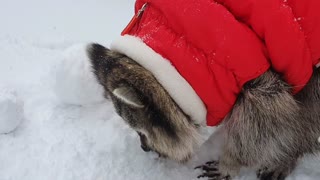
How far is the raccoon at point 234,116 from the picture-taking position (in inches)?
96.6

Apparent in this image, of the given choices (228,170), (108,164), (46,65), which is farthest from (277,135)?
(46,65)

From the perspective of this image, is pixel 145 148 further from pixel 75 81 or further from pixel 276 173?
pixel 276 173

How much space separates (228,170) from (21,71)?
73.2 inches

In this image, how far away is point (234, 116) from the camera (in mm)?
2660

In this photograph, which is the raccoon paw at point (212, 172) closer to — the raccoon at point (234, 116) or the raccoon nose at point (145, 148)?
the raccoon at point (234, 116)

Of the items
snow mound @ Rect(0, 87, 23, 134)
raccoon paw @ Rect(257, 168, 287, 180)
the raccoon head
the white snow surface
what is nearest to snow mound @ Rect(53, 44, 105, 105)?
the white snow surface

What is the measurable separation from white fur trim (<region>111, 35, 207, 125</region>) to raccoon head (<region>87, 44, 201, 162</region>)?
0.04 m

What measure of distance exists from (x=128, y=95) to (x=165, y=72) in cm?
23

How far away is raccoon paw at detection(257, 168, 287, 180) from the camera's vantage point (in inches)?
128

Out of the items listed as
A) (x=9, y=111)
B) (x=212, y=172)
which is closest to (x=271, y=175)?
(x=212, y=172)

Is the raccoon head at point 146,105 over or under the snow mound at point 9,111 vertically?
over

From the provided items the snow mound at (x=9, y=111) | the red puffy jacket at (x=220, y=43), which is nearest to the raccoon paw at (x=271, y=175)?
the red puffy jacket at (x=220, y=43)

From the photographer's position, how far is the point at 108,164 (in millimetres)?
3094

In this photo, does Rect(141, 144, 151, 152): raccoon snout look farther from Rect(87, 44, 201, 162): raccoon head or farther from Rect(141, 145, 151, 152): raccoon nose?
Rect(87, 44, 201, 162): raccoon head
